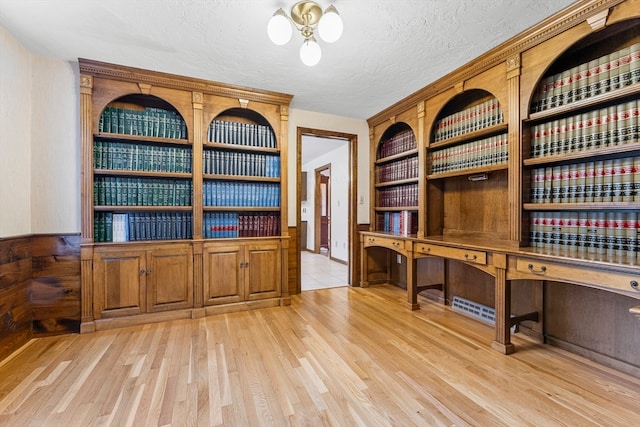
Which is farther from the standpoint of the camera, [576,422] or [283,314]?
[283,314]

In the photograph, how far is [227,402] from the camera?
1.61 metres

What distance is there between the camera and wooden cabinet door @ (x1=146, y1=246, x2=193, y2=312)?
9.17 feet

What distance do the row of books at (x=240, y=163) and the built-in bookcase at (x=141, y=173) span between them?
8.4 inches

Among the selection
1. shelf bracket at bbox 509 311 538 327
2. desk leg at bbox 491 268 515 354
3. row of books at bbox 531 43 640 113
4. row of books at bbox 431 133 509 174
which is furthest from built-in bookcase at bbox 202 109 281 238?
row of books at bbox 531 43 640 113

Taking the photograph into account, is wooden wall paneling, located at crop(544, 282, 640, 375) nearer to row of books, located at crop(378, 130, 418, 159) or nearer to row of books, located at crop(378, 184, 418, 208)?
row of books, located at crop(378, 184, 418, 208)

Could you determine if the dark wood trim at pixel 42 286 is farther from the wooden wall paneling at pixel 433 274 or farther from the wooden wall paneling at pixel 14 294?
the wooden wall paneling at pixel 433 274

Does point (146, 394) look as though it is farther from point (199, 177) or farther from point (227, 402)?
point (199, 177)

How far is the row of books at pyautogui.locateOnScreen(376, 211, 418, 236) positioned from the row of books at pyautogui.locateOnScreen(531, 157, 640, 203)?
1.36 meters

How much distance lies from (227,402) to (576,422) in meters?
1.86

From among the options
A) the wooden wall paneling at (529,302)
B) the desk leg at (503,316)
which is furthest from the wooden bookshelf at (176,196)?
the wooden wall paneling at (529,302)

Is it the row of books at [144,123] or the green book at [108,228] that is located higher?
the row of books at [144,123]

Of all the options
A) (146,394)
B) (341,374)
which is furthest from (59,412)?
(341,374)

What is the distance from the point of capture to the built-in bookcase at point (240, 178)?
10.3 feet

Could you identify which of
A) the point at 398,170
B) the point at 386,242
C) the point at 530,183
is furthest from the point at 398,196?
the point at 530,183
